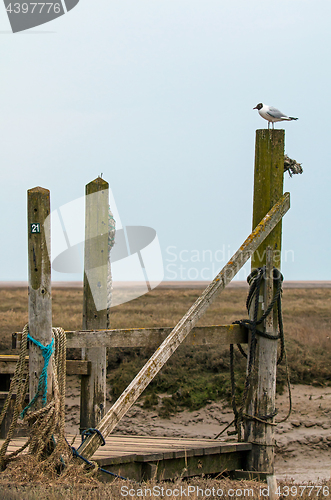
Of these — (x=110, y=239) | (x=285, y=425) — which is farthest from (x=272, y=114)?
(x=285, y=425)

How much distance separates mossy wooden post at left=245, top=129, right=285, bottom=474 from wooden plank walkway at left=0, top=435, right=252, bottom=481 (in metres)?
0.20

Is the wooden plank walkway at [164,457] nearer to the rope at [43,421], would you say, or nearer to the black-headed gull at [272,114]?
the rope at [43,421]

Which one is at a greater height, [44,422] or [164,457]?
[44,422]

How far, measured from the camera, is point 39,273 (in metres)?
4.42

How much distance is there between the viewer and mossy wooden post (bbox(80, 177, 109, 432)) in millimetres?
5855

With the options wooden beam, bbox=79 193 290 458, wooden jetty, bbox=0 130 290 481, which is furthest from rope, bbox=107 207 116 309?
wooden beam, bbox=79 193 290 458

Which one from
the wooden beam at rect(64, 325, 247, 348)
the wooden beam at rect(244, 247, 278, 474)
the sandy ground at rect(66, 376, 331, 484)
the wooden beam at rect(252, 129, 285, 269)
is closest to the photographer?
the wooden beam at rect(64, 325, 247, 348)

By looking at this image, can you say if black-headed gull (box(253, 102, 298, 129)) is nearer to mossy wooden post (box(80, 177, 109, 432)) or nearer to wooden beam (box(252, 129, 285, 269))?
wooden beam (box(252, 129, 285, 269))

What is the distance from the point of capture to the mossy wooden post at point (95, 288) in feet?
19.2

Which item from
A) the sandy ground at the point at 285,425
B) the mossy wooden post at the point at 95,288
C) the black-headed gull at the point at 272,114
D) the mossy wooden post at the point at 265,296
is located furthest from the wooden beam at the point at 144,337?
the sandy ground at the point at 285,425

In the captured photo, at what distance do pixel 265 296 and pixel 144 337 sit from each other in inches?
60.4

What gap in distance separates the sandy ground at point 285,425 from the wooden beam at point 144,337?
440 centimetres

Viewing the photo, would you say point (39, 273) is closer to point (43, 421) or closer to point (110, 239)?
point (43, 421)

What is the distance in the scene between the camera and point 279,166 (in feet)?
19.7
